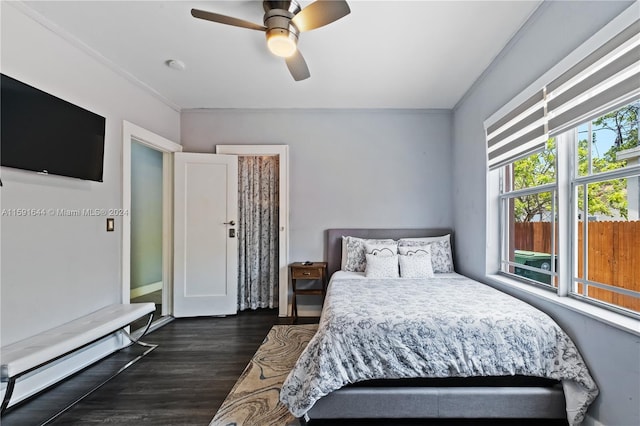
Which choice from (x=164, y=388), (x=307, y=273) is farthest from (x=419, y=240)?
(x=164, y=388)

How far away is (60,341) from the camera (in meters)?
1.79

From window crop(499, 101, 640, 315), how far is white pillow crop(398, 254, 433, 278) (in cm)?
84

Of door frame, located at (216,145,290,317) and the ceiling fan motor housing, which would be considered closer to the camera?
the ceiling fan motor housing

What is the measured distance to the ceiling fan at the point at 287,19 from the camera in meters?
1.73

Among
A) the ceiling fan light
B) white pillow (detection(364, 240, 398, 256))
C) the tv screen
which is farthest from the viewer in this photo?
white pillow (detection(364, 240, 398, 256))

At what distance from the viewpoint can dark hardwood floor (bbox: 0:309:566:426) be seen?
1735 millimetres

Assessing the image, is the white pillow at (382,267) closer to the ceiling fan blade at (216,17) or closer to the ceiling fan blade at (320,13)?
the ceiling fan blade at (320,13)

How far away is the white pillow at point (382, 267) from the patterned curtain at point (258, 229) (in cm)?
166

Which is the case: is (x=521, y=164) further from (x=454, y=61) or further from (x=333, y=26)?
(x=333, y=26)

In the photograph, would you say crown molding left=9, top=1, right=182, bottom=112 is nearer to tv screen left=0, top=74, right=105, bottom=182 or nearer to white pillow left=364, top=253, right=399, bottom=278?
tv screen left=0, top=74, right=105, bottom=182

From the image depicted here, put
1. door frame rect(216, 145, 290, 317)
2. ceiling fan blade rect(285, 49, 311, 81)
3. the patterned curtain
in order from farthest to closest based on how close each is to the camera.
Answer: the patterned curtain, door frame rect(216, 145, 290, 317), ceiling fan blade rect(285, 49, 311, 81)

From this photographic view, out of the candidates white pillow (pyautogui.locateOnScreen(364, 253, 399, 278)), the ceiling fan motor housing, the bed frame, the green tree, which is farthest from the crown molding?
the green tree

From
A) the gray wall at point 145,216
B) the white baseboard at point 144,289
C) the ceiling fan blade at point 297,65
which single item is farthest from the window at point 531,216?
the white baseboard at point 144,289

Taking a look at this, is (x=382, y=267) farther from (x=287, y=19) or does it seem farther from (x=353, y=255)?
(x=287, y=19)
